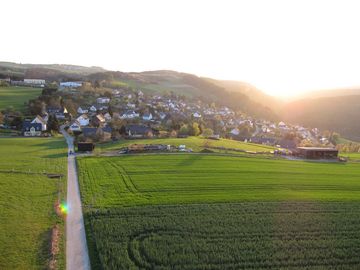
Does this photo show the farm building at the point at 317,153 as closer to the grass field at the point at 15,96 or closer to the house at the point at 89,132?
the house at the point at 89,132

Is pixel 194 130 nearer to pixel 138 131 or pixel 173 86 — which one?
pixel 138 131

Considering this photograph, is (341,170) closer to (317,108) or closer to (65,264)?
(65,264)

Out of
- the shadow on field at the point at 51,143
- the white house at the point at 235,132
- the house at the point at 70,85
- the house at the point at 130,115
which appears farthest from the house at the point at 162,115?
the shadow on field at the point at 51,143

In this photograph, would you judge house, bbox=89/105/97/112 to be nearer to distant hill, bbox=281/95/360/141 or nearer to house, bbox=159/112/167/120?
house, bbox=159/112/167/120

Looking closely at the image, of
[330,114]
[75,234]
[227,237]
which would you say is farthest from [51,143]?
[330,114]

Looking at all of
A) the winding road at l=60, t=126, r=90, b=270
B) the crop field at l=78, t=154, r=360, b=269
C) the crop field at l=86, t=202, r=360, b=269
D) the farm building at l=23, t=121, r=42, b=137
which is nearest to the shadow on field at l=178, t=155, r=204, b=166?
the crop field at l=78, t=154, r=360, b=269
